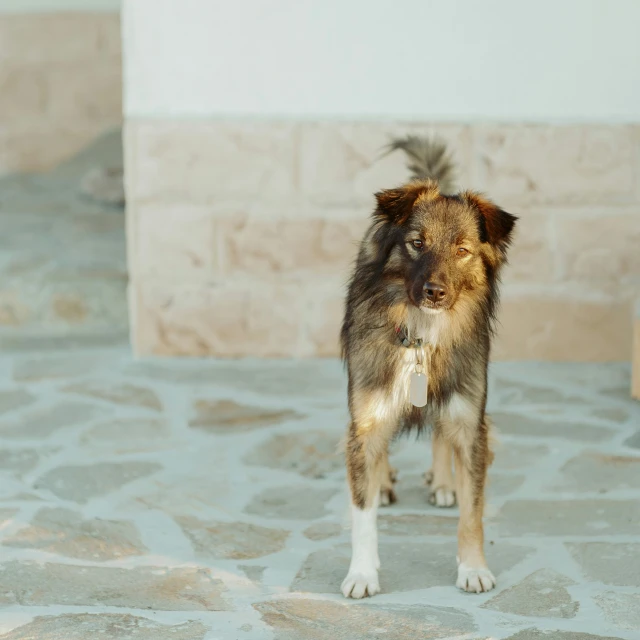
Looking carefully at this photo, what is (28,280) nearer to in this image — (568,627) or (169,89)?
(169,89)

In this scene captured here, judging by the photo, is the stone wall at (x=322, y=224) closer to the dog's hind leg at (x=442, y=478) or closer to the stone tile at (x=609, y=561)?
the dog's hind leg at (x=442, y=478)

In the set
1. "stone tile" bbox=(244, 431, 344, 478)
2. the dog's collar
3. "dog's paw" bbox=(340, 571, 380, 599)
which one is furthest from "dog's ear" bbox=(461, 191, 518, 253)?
"stone tile" bbox=(244, 431, 344, 478)

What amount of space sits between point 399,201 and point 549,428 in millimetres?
1964

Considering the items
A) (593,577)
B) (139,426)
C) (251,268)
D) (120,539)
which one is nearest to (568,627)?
(593,577)

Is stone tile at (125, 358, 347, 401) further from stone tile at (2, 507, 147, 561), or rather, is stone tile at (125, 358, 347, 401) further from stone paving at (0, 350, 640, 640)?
stone tile at (2, 507, 147, 561)

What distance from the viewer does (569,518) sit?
3.62 metres

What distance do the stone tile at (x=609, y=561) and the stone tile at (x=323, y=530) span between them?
0.78 meters

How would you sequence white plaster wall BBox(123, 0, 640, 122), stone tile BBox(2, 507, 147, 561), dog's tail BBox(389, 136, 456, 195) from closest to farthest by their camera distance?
stone tile BBox(2, 507, 147, 561) < dog's tail BBox(389, 136, 456, 195) < white plaster wall BBox(123, 0, 640, 122)

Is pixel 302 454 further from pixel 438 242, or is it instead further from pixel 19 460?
pixel 438 242

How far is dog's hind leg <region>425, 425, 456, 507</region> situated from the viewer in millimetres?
3721

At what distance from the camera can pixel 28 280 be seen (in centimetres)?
635

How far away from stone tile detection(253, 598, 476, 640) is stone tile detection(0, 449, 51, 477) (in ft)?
5.13

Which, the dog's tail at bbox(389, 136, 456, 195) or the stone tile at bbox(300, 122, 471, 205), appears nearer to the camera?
the dog's tail at bbox(389, 136, 456, 195)

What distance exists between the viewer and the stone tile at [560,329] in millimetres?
5477
